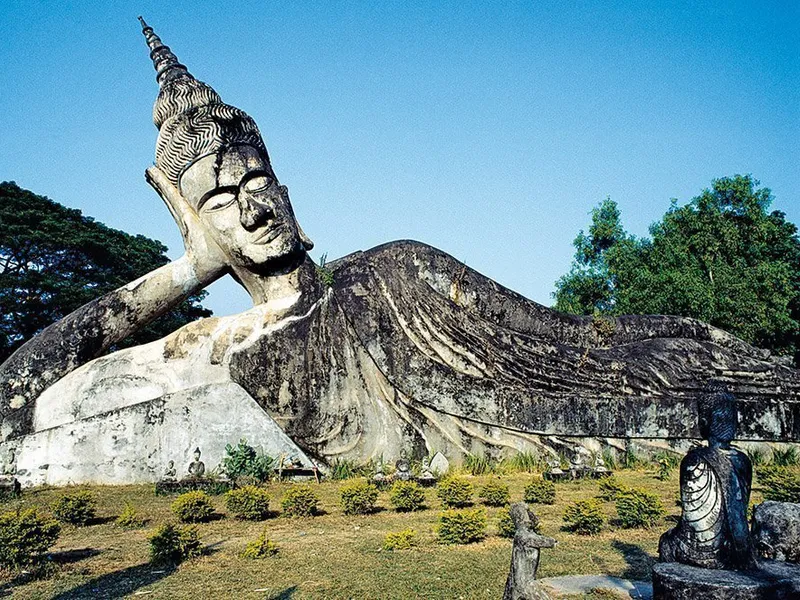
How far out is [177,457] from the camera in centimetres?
928

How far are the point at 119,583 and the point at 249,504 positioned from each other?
84.6 inches

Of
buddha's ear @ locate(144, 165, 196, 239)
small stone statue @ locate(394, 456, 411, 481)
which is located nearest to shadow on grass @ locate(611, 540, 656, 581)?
small stone statue @ locate(394, 456, 411, 481)

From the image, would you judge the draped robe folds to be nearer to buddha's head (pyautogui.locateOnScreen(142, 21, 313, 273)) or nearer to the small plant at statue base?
the small plant at statue base

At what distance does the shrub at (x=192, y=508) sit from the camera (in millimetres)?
7264

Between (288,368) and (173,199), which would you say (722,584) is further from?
(173,199)

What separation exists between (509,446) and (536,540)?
19.7 feet

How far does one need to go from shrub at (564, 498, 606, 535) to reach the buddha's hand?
6.05 m

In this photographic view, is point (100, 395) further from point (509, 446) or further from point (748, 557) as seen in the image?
point (748, 557)

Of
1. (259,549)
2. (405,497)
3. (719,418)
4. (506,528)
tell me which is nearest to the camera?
(719,418)

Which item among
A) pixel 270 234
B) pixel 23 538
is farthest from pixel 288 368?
pixel 23 538

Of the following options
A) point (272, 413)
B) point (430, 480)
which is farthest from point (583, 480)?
point (272, 413)

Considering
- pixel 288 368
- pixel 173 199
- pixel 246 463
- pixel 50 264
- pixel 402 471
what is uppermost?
pixel 50 264

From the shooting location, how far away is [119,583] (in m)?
5.35

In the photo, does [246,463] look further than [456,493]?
Yes
